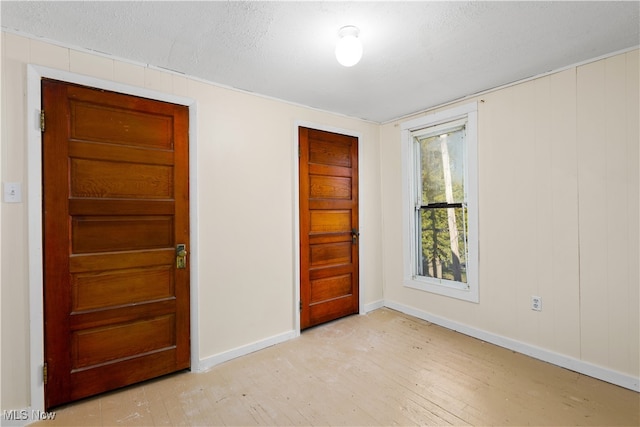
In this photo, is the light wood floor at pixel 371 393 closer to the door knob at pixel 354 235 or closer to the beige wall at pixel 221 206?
the beige wall at pixel 221 206

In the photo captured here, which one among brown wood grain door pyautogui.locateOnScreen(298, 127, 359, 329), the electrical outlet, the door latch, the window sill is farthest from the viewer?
brown wood grain door pyautogui.locateOnScreen(298, 127, 359, 329)

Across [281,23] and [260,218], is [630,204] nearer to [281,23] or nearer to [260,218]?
[281,23]

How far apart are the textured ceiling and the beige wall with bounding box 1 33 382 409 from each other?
0.47 ft

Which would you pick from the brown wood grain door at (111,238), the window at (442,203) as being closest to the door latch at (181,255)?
the brown wood grain door at (111,238)

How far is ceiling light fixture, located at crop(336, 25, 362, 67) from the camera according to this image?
1.81 m

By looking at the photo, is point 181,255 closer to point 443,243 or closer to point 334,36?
point 334,36

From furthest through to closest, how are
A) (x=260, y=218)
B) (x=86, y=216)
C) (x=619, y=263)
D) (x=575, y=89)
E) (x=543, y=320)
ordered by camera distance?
(x=260, y=218), (x=543, y=320), (x=575, y=89), (x=619, y=263), (x=86, y=216)

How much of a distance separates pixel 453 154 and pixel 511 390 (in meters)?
2.20

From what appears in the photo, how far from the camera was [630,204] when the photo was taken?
2121 millimetres

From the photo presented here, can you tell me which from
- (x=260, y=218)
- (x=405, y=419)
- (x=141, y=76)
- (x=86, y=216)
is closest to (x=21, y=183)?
(x=86, y=216)

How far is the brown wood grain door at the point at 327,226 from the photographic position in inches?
125

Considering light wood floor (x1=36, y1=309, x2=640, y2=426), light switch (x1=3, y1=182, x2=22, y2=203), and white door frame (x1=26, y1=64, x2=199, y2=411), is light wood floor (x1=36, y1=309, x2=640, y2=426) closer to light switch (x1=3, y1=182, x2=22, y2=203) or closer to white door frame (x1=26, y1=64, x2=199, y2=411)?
white door frame (x1=26, y1=64, x2=199, y2=411)

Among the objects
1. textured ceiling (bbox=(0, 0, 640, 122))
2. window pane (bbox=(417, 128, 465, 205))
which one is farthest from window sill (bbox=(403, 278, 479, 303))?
textured ceiling (bbox=(0, 0, 640, 122))

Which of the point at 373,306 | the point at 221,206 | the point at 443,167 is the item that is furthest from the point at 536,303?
the point at 221,206
